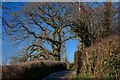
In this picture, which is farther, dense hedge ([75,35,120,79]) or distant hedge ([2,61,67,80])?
distant hedge ([2,61,67,80])

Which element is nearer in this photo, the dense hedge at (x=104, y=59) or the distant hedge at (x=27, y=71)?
the dense hedge at (x=104, y=59)

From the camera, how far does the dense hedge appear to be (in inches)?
333

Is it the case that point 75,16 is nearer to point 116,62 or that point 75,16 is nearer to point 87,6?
point 87,6

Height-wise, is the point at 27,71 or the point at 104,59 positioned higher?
the point at 104,59

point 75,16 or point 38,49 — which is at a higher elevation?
point 75,16

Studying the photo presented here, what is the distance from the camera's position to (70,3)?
20969 mm

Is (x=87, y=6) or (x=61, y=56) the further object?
(x=61, y=56)

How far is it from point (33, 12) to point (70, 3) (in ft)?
15.0

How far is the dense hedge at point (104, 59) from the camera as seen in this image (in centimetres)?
845

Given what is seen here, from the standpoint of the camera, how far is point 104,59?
9.04 m

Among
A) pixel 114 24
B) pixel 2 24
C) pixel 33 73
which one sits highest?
pixel 114 24

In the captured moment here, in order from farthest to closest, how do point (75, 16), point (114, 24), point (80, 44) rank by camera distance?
1. point (75, 16)
2. point (80, 44)
3. point (114, 24)

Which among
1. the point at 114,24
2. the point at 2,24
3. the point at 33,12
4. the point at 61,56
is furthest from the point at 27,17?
the point at 2,24

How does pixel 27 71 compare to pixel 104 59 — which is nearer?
pixel 104 59
